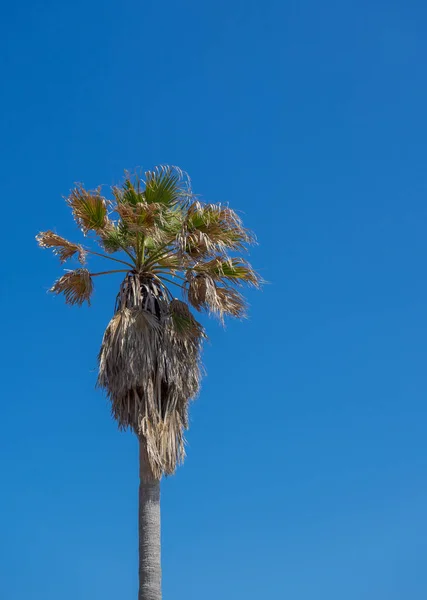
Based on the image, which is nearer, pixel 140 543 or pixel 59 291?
pixel 140 543

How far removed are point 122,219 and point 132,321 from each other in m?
1.77

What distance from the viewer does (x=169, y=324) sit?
17.3 meters

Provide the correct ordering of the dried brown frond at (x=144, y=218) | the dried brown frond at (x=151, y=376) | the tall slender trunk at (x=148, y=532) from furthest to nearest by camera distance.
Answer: the dried brown frond at (x=144, y=218), the dried brown frond at (x=151, y=376), the tall slender trunk at (x=148, y=532)

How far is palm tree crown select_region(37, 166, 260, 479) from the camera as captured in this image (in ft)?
54.5

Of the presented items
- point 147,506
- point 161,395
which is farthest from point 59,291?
→ point 147,506

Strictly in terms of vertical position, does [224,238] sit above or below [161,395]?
above

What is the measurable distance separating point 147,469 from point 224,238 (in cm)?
404

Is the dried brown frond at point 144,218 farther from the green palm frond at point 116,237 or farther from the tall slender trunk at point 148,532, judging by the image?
the tall slender trunk at point 148,532

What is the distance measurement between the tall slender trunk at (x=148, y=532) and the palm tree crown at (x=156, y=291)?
21 centimetres

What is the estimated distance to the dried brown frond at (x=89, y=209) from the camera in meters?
17.5

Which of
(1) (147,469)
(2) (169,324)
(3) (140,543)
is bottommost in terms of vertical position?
(3) (140,543)

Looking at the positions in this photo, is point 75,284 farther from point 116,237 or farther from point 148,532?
point 148,532

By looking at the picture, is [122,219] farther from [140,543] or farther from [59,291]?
[140,543]

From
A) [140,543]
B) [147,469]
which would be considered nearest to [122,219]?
[147,469]
